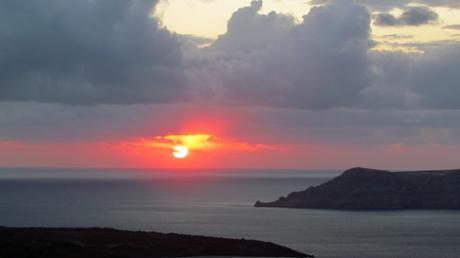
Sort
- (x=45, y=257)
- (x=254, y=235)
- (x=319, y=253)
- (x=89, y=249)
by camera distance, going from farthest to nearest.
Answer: (x=254, y=235)
(x=319, y=253)
(x=89, y=249)
(x=45, y=257)

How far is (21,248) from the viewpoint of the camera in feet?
366

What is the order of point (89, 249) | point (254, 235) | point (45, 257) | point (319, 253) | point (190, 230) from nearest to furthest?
point (45, 257) < point (89, 249) < point (319, 253) < point (254, 235) < point (190, 230)

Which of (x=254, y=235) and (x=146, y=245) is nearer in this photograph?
(x=146, y=245)

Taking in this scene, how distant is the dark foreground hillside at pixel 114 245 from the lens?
112256 millimetres

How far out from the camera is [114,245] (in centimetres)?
12038

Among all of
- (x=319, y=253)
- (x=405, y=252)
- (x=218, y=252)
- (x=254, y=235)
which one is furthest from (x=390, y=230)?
(x=218, y=252)

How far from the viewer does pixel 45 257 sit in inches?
4289

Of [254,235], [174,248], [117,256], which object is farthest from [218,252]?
[254,235]

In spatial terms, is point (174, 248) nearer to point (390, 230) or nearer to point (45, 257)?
point (45, 257)

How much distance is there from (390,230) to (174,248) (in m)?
88.5

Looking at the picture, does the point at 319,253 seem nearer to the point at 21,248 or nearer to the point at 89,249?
the point at 89,249

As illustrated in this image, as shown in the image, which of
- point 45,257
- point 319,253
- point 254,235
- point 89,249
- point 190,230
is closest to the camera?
point 45,257

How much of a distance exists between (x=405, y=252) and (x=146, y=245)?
163 ft

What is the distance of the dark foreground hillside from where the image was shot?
11226 cm
